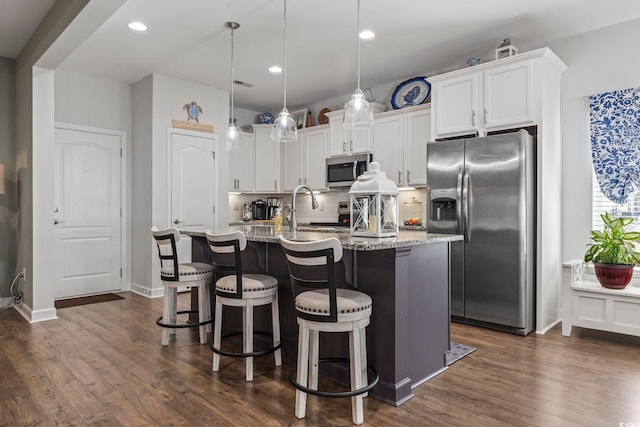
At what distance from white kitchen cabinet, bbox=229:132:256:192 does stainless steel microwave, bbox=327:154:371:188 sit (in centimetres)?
137

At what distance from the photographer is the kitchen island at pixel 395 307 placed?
2.37 meters

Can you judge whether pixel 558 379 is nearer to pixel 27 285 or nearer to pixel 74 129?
pixel 27 285

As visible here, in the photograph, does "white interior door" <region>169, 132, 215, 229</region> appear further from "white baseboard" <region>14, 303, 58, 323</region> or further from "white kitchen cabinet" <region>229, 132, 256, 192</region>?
"white baseboard" <region>14, 303, 58, 323</region>

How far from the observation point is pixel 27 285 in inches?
169

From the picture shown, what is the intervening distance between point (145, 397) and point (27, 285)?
2747 mm

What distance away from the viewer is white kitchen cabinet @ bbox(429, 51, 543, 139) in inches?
150

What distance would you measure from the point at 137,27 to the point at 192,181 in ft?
7.06

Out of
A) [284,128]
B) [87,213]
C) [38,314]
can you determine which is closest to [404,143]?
[284,128]

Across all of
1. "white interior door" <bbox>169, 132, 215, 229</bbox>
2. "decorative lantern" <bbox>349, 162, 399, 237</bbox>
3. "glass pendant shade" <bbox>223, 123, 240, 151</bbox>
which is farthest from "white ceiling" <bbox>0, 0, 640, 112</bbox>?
"decorative lantern" <bbox>349, 162, 399, 237</bbox>

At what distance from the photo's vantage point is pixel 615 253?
355 cm

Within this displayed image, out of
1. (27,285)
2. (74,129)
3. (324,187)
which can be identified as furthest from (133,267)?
(324,187)

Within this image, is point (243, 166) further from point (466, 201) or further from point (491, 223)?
A: point (491, 223)

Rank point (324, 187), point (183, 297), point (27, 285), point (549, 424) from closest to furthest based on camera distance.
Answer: point (549, 424), point (27, 285), point (183, 297), point (324, 187)

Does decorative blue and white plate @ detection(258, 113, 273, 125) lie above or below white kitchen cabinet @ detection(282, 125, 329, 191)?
above
